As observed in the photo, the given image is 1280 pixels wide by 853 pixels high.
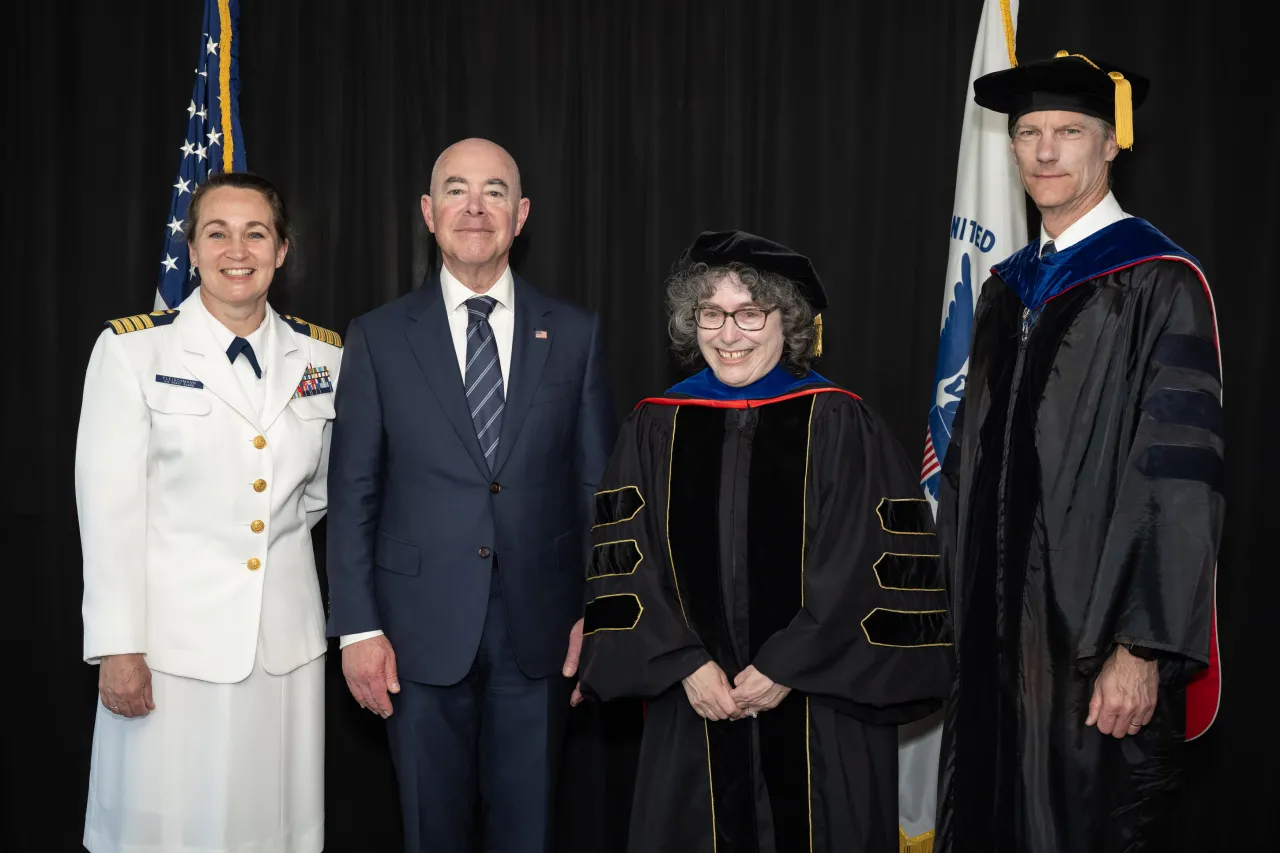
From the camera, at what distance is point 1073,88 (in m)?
2.39

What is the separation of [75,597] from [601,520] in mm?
2335

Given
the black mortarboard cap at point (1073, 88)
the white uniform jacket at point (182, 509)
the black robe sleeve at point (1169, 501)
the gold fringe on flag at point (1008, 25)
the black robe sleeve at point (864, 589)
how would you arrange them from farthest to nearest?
1. the gold fringe on flag at point (1008, 25)
2. the white uniform jacket at point (182, 509)
3. the black mortarboard cap at point (1073, 88)
4. the black robe sleeve at point (864, 589)
5. the black robe sleeve at point (1169, 501)

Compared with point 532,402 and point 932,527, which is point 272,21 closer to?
point 532,402

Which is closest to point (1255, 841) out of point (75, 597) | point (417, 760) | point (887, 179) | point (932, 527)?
point (932, 527)

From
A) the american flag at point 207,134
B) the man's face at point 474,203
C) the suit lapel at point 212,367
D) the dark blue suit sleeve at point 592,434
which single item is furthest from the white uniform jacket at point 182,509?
the american flag at point 207,134

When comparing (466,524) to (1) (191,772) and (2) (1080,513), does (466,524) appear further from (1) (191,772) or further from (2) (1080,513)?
(2) (1080,513)

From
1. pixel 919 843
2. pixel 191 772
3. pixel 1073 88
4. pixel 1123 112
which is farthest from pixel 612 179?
pixel 919 843

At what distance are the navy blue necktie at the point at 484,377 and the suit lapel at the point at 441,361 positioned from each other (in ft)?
0.10

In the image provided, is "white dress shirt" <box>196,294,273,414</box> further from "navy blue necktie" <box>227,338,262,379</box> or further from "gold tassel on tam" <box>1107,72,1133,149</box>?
"gold tassel on tam" <box>1107,72,1133,149</box>

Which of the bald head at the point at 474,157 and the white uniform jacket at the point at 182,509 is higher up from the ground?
the bald head at the point at 474,157

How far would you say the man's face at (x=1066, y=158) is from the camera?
239cm

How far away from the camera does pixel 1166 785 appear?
2.21 metres

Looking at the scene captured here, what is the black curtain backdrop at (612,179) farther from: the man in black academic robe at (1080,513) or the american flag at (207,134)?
the man in black academic robe at (1080,513)

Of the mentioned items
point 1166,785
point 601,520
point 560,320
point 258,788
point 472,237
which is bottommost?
point 258,788
